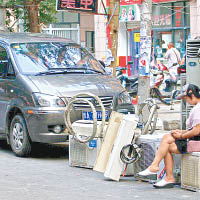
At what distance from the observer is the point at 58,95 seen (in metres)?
10.0

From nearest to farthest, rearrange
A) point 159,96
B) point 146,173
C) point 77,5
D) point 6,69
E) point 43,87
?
point 146,173, point 43,87, point 6,69, point 77,5, point 159,96

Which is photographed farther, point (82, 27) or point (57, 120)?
point (82, 27)

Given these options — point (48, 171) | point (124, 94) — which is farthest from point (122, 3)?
point (48, 171)

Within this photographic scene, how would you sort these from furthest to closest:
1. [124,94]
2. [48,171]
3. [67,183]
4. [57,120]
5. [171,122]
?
[171,122] < [124,94] < [57,120] < [48,171] < [67,183]

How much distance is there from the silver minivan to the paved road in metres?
0.56

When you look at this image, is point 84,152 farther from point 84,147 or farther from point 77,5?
point 77,5

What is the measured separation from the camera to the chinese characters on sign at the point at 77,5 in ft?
44.3

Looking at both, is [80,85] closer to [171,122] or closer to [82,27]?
[171,122]

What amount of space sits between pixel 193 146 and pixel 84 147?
2.16m

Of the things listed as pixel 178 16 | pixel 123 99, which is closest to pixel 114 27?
pixel 123 99

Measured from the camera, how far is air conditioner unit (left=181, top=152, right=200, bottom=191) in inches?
300

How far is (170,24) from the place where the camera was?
2717cm

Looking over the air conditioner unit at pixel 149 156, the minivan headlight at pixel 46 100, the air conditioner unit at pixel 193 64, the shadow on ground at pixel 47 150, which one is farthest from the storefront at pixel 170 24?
the air conditioner unit at pixel 149 156

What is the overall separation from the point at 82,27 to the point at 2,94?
2517 centimetres
